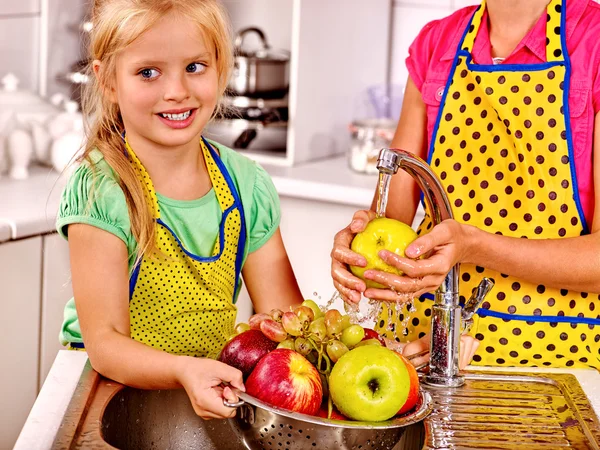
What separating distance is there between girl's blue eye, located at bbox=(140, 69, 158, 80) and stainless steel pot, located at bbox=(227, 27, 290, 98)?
1.57m

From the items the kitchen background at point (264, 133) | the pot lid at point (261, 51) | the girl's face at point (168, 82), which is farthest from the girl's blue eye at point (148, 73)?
the pot lid at point (261, 51)

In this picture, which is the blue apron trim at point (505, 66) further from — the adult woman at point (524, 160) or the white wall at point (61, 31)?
the white wall at point (61, 31)

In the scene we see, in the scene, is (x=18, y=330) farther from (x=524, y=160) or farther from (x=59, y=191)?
(x=524, y=160)

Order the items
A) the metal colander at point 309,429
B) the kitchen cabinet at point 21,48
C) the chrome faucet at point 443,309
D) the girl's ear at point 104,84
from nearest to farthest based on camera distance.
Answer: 1. the metal colander at point 309,429
2. the chrome faucet at point 443,309
3. the girl's ear at point 104,84
4. the kitchen cabinet at point 21,48

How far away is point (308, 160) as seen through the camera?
2.98m

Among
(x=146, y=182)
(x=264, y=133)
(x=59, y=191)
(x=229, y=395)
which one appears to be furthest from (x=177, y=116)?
(x=264, y=133)

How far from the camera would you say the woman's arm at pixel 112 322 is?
1.23 meters

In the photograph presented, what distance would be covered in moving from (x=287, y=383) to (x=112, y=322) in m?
0.32

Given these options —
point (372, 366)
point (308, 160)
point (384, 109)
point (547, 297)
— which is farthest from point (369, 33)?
point (372, 366)

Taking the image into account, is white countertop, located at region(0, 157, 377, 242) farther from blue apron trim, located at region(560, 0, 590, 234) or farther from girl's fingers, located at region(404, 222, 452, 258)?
girl's fingers, located at region(404, 222, 452, 258)

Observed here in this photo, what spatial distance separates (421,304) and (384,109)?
156 cm

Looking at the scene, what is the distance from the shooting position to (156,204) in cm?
144

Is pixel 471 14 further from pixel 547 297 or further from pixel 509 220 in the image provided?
pixel 547 297

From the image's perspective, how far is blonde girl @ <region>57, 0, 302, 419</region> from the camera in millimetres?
1346
